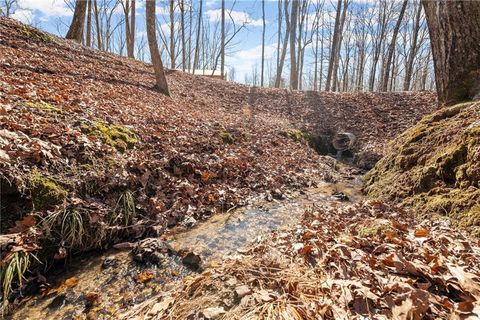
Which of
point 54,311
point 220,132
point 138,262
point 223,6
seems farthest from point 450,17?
point 223,6

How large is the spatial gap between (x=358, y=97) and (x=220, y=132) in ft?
27.0

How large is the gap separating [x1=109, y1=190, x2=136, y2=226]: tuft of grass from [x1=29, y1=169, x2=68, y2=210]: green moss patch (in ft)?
1.99

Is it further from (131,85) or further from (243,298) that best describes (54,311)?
(131,85)

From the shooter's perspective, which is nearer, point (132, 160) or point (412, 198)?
point (412, 198)

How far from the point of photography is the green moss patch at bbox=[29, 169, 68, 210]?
2.95 metres

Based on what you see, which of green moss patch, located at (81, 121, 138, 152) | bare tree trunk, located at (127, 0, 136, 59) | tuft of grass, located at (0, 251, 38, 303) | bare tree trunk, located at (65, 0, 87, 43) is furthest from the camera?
bare tree trunk, located at (127, 0, 136, 59)

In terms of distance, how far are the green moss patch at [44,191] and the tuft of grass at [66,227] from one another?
0.16 meters

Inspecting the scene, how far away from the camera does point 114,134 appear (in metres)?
4.61

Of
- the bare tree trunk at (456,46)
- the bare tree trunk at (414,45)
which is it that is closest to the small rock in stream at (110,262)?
the bare tree trunk at (456,46)

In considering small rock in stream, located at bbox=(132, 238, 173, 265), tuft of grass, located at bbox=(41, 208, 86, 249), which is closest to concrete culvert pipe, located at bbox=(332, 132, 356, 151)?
small rock in stream, located at bbox=(132, 238, 173, 265)

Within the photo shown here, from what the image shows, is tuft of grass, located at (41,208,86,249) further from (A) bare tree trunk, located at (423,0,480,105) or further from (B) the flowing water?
(A) bare tree trunk, located at (423,0,480,105)

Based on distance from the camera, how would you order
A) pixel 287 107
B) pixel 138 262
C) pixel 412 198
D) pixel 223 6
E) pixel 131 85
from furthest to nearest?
pixel 223 6, pixel 287 107, pixel 131 85, pixel 412 198, pixel 138 262

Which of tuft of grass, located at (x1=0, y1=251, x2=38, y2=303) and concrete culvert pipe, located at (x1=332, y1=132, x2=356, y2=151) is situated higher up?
concrete culvert pipe, located at (x1=332, y1=132, x2=356, y2=151)

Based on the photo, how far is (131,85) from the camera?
28.4 ft
